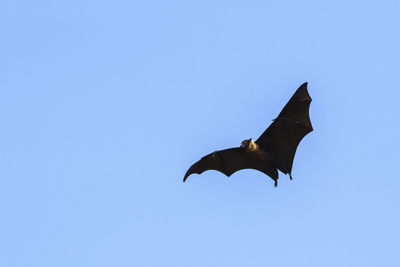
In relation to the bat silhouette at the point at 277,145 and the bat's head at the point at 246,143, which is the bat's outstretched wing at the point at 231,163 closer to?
the bat silhouette at the point at 277,145

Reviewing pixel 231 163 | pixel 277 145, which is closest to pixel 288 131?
pixel 277 145

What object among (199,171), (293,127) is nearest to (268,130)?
(293,127)

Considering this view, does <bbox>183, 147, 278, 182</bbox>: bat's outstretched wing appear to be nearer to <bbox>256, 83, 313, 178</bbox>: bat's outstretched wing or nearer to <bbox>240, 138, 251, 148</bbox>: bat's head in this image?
<bbox>256, 83, 313, 178</bbox>: bat's outstretched wing

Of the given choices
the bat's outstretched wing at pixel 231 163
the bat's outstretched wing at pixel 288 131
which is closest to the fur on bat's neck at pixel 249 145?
the bat's outstretched wing at pixel 288 131

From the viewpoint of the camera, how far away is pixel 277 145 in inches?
1519

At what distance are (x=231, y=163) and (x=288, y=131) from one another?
2923 millimetres

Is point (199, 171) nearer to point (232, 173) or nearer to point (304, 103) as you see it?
Result: point (232, 173)

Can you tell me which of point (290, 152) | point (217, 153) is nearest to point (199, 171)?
point (217, 153)

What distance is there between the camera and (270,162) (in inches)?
1526

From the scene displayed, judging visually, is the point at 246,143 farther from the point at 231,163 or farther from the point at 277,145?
the point at 231,163

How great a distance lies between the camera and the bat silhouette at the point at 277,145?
3794 centimetres

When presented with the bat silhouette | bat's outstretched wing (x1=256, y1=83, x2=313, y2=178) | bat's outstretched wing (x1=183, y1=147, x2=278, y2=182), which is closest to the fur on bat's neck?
the bat silhouette

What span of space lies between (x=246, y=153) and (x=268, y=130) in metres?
1.48

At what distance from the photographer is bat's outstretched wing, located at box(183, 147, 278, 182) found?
1542 inches
